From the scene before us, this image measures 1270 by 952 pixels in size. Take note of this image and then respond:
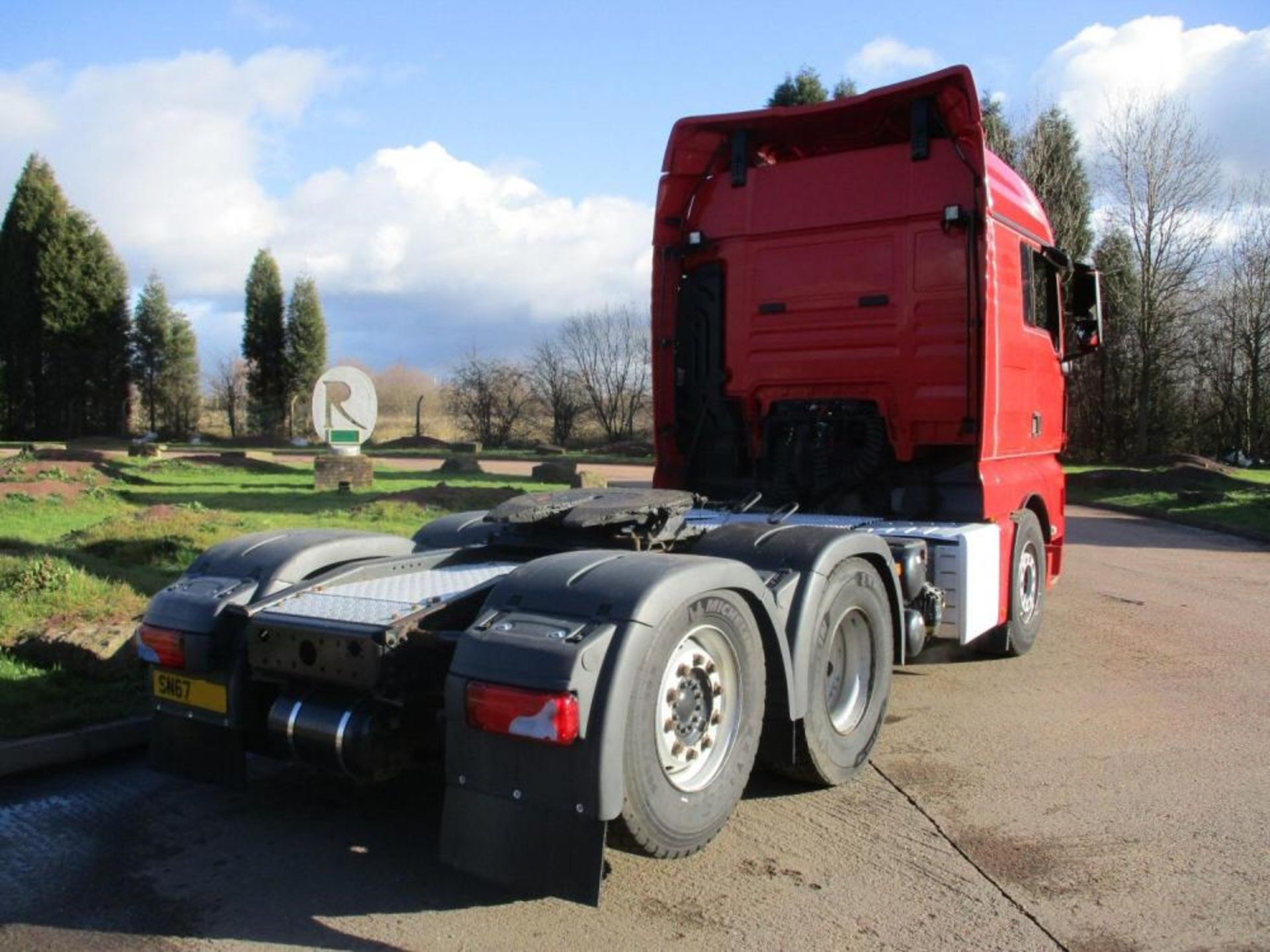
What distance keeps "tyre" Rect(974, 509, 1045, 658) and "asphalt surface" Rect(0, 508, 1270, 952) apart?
1136 mm

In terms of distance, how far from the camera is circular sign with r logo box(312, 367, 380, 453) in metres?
14.3

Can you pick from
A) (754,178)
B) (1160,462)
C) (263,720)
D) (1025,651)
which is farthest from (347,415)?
(1160,462)

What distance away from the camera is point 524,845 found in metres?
3.19

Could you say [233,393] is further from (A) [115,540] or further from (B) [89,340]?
(A) [115,540]

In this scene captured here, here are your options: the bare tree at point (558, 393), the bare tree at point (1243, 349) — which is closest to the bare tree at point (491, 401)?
the bare tree at point (558, 393)

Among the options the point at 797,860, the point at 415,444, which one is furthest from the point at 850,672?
the point at 415,444

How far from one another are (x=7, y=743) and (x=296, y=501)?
9.49 meters

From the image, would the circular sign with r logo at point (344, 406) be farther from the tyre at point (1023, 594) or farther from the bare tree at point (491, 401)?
the bare tree at point (491, 401)

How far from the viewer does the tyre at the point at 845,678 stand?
438 centimetres

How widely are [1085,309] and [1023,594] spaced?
2.53m

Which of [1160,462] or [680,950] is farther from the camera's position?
[1160,462]

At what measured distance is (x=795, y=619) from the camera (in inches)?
163

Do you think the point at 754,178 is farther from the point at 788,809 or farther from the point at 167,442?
the point at 167,442

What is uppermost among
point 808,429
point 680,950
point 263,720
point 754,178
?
point 754,178
